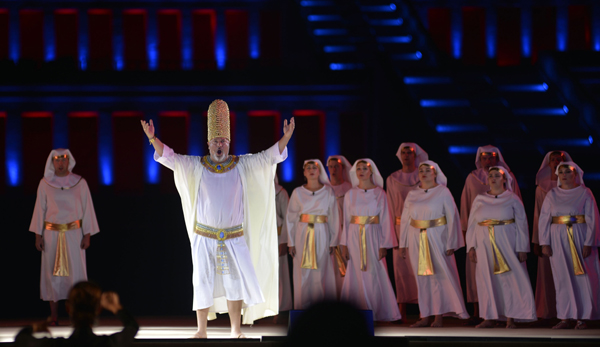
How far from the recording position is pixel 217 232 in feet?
17.5

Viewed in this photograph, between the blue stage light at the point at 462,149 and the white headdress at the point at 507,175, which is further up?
the blue stage light at the point at 462,149

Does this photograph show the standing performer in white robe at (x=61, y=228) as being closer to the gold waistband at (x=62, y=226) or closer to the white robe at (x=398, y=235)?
the gold waistband at (x=62, y=226)

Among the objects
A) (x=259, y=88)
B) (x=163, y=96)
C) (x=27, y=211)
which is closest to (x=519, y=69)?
(x=259, y=88)

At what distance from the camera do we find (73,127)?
11.7 metres

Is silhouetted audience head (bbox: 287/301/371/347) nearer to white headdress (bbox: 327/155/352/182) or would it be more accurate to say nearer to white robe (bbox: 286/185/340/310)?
white robe (bbox: 286/185/340/310)

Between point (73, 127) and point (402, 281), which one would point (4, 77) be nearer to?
point (73, 127)

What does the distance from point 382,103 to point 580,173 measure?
11.5 ft

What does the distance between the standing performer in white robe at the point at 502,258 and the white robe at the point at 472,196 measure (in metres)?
0.61

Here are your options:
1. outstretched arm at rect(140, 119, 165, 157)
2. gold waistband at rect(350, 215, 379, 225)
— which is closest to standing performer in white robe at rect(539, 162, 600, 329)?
gold waistband at rect(350, 215, 379, 225)

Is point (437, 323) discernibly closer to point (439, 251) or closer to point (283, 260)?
point (439, 251)

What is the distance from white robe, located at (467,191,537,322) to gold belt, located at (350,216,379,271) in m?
1.07

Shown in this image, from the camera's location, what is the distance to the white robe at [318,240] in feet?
23.1

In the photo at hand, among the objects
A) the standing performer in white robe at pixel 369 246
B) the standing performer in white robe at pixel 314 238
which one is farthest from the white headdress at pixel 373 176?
the standing performer in white robe at pixel 314 238

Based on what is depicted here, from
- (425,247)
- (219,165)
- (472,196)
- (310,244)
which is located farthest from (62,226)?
(472,196)
